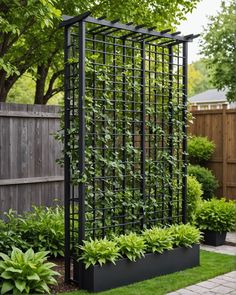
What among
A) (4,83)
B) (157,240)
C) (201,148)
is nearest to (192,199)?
(157,240)

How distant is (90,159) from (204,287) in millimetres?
1589

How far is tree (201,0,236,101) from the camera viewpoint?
16.9 m

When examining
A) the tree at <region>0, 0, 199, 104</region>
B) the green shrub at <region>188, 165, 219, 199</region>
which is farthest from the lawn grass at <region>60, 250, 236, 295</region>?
the tree at <region>0, 0, 199, 104</region>

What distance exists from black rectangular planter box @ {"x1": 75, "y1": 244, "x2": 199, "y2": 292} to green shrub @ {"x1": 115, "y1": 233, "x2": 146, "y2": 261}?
0.06m

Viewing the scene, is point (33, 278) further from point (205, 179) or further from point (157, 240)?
point (205, 179)

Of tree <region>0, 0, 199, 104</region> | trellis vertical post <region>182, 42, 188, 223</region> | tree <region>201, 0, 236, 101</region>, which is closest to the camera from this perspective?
trellis vertical post <region>182, 42, 188, 223</region>

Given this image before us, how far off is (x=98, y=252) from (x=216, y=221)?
2388 millimetres

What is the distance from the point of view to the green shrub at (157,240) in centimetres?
438

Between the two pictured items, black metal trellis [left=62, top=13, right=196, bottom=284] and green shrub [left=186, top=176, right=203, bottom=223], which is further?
green shrub [left=186, top=176, right=203, bottom=223]

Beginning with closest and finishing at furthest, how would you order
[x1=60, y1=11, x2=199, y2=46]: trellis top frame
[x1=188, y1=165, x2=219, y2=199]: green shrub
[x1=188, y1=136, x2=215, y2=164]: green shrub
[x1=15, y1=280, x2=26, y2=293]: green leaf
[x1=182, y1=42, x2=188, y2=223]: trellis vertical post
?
[x1=15, y1=280, x2=26, y2=293]: green leaf → [x1=60, y1=11, x2=199, y2=46]: trellis top frame → [x1=182, y1=42, x2=188, y2=223]: trellis vertical post → [x1=188, y1=165, x2=219, y2=199]: green shrub → [x1=188, y1=136, x2=215, y2=164]: green shrub

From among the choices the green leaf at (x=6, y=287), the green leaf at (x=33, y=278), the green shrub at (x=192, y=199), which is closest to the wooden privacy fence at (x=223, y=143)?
the green shrub at (x=192, y=199)

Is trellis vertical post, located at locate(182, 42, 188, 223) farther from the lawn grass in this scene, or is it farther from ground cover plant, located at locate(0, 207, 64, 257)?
ground cover plant, located at locate(0, 207, 64, 257)

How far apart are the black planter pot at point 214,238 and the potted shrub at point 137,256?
1111 millimetres

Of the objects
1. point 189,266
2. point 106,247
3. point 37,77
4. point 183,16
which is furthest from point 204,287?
point 183,16
